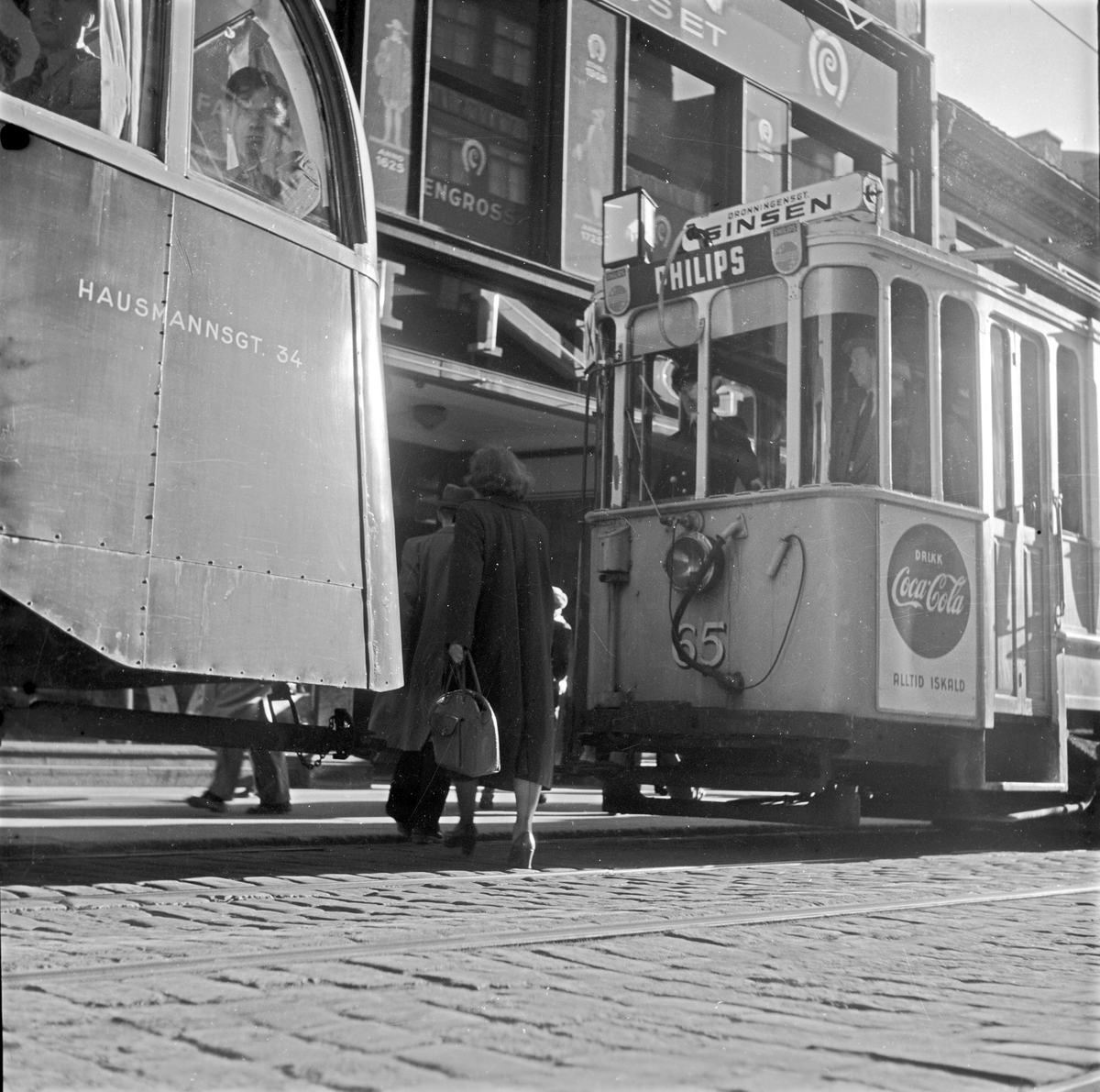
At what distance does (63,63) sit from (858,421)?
4.18 metres

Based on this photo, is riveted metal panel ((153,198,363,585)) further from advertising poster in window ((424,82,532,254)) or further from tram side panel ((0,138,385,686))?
advertising poster in window ((424,82,532,254))

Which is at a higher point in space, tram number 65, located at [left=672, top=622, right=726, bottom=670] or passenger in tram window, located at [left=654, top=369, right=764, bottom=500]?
passenger in tram window, located at [left=654, top=369, right=764, bottom=500]

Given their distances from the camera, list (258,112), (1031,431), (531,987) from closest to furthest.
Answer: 1. (531,987)
2. (258,112)
3. (1031,431)

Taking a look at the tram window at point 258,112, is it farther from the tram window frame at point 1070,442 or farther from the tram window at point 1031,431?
the tram window frame at point 1070,442

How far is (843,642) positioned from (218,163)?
12.1 ft

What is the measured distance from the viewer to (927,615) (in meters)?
7.35

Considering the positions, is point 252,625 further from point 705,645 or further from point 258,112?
point 705,645

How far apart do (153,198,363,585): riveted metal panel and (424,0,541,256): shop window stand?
5536 millimetres

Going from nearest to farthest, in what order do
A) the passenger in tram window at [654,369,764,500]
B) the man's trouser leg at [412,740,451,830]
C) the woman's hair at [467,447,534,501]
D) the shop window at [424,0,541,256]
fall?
the woman's hair at [467,447,534,501], the man's trouser leg at [412,740,451,830], the passenger in tram window at [654,369,764,500], the shop window at [424,0,541,256]

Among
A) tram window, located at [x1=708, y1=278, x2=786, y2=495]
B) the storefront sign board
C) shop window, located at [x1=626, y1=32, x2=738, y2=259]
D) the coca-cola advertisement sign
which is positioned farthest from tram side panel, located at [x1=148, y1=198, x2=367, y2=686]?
shop window, located at [x1=626, y1=32, x2=738, y2=259]

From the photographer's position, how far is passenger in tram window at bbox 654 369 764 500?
7.53 meters

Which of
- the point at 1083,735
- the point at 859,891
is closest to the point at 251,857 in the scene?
the point at 859,891

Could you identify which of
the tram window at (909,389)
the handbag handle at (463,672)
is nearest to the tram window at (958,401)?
the tram window at (909,389)

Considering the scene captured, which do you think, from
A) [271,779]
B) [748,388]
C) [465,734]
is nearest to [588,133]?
[748,388]
